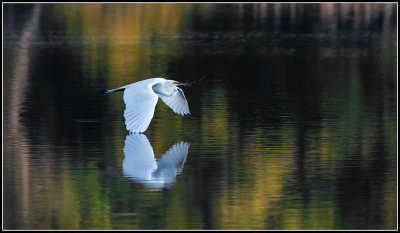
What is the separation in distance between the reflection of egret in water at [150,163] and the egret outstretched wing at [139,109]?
0.90 feet

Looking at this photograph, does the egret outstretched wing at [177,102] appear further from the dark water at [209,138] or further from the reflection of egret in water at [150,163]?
the reflection of egret in water at [150,163]

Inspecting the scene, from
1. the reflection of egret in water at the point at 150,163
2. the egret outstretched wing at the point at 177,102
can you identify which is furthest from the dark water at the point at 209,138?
the egret outstretched wing at the point at 177,102

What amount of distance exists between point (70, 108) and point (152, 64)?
18.9 ft

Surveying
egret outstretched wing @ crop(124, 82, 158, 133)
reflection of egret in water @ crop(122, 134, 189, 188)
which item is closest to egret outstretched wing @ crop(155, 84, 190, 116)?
reflection of egret in water @ crop(122, 134, 189, 188)

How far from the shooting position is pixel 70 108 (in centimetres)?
1346

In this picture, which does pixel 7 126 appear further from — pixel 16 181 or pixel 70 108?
pixel 16 181

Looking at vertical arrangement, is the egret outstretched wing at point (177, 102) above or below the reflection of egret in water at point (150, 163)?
above

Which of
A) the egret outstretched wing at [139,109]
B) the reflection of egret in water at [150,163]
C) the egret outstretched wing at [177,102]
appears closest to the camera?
the reflection of egret in water at [150,163]

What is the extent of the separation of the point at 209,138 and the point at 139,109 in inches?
41.8

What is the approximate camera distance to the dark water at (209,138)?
26.9 feet

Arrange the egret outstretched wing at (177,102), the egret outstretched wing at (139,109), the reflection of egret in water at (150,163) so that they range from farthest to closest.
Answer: the egret outstretched wing at (177,102) → the egret outstretched wing at (139,109) → the reflection of egret in water at (150,163)

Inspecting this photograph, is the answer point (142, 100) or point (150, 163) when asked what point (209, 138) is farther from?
point (150, 163)

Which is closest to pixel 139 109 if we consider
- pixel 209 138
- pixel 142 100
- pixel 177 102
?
pixel 142 100

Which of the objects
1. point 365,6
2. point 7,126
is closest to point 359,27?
point 365,6
